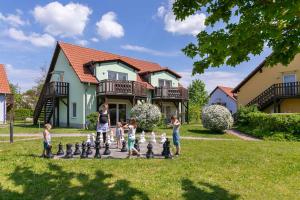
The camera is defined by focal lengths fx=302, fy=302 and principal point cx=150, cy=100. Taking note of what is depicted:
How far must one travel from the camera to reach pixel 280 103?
27875mm

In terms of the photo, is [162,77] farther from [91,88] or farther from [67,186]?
[67,186]

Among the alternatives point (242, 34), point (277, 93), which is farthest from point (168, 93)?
point (242, 34)

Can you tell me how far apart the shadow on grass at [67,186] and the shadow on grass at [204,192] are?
3.40ft

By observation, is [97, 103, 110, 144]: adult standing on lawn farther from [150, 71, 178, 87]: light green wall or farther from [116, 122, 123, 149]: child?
[150, 71, 178, 87]: light green wall

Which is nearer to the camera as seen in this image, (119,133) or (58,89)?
(119,133)

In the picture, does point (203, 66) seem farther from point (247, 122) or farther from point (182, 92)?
point (182, 92)

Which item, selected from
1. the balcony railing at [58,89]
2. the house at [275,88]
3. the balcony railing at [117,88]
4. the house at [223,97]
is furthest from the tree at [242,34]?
the house at [223,97]

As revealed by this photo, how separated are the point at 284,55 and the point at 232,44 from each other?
4.01ft

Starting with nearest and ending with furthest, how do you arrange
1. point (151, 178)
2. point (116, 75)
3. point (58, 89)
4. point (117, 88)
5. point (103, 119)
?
point (151, 178), point (103, 119), point (117, 88), point (58, 89), point (116, 75)

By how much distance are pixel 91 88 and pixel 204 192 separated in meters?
20.1

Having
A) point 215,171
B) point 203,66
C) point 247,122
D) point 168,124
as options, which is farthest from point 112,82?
point 203,66

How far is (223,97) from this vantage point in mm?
54812

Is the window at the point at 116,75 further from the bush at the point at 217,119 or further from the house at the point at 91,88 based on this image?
the bush at the point at 217,119

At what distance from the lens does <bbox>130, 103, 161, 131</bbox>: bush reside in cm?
2038
